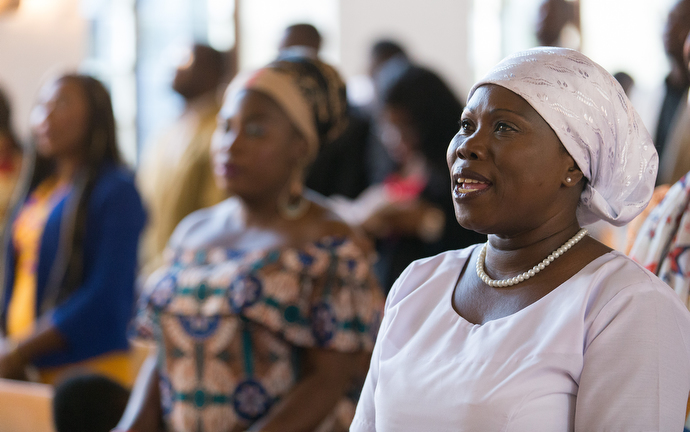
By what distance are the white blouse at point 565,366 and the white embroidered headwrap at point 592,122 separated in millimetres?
122

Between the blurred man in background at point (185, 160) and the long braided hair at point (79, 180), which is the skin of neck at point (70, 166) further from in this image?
the blurred man in background at point (185, 160)

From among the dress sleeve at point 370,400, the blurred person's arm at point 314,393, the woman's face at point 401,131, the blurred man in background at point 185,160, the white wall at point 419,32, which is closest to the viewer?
the dress sleeve at point 370,400

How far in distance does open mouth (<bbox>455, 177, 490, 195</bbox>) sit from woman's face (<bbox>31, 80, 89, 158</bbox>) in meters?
2.13

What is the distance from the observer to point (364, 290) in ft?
6.93

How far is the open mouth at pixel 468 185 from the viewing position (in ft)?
4.34

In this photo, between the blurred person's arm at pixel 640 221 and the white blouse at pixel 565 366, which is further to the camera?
the blurred person's arm at pixel 640 221

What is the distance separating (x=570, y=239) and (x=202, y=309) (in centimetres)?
106

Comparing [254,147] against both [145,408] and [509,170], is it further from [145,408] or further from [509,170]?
[509,170]

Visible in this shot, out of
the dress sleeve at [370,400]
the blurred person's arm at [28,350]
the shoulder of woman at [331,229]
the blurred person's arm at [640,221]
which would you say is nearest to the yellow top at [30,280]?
the blurred person's arm at [28,350]

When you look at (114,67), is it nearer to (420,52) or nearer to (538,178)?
(420,52)

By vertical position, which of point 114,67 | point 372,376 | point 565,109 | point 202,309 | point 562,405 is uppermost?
point 565,109

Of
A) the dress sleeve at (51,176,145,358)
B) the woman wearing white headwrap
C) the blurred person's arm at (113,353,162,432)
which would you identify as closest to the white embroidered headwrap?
the woman wearing white headwrap

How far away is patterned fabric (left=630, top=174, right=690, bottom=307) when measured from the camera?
1.58 m

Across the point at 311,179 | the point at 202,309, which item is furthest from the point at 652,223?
the point at 311,179
